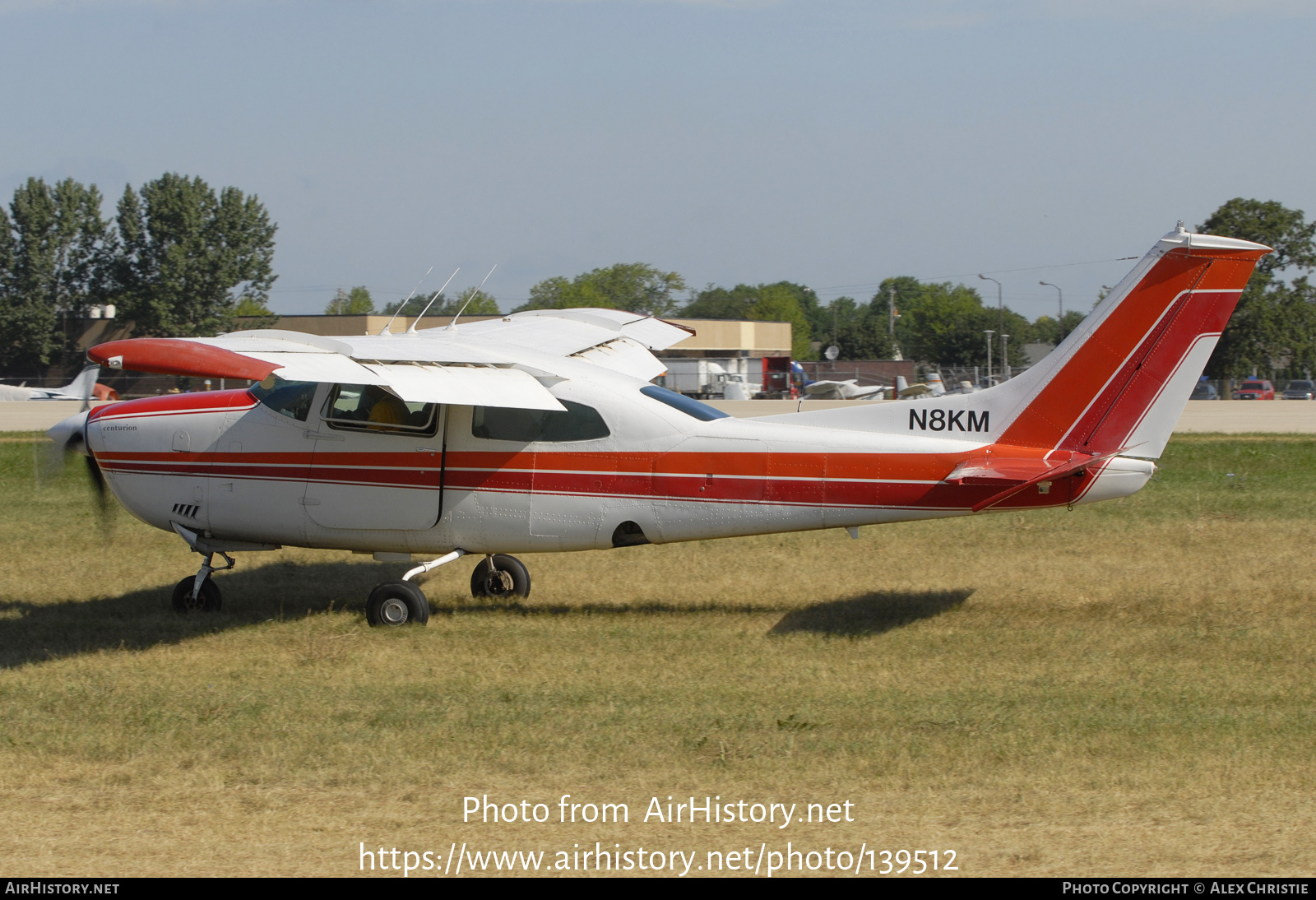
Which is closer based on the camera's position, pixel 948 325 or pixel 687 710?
pixel 687 710

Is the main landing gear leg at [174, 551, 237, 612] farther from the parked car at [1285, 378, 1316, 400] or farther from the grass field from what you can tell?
the parked car at [1285, 378, 1316, 400]

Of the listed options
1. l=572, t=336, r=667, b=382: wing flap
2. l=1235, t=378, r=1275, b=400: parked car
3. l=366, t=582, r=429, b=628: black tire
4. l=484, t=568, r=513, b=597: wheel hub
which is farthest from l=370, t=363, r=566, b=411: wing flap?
l=1235, t=378, r=1275, b=400: parked car

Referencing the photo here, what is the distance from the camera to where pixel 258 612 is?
1013cm

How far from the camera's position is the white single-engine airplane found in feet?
27.8

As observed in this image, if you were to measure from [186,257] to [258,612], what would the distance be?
7121 centimetres

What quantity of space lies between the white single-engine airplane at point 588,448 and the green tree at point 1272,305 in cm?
6073

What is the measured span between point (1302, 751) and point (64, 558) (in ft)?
38.6

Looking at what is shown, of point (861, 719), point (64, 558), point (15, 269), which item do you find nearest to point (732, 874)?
point (861, 719)

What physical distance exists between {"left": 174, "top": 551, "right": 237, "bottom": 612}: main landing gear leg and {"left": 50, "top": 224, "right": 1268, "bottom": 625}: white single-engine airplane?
2 centimetres

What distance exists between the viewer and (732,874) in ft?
15.5

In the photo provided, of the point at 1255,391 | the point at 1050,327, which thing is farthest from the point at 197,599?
the point at 1050,327

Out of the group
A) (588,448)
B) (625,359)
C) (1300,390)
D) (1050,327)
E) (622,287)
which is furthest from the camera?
(1050,327)

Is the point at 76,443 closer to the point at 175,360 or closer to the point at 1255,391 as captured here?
the point at 175,360
